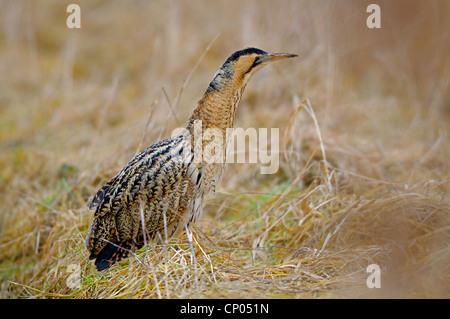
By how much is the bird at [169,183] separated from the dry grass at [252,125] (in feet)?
0.40

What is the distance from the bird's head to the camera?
234 cm

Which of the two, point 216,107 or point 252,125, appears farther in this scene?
point 252,125

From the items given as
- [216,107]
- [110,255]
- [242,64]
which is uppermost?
[242,64]

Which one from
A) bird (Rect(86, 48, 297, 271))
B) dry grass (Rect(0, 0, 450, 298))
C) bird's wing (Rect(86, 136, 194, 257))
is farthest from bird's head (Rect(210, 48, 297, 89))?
dry grass (Rect(0, 0, 450, 298))

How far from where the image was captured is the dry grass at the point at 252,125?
2.25 metres

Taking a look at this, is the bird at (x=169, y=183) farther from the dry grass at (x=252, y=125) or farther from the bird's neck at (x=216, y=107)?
the dry grass at (x=252, y=125)

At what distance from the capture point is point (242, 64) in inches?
93.2

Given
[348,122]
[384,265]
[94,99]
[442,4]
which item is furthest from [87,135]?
[442,4]

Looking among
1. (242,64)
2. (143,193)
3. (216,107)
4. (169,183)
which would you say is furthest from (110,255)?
(242,64)

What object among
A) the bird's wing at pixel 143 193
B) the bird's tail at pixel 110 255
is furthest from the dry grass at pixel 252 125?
the bird's wing at pixel 143 193

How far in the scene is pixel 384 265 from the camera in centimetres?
221

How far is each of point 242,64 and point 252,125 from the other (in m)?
2.37

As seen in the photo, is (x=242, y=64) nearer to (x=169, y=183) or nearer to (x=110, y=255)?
(x=169, y=183)
